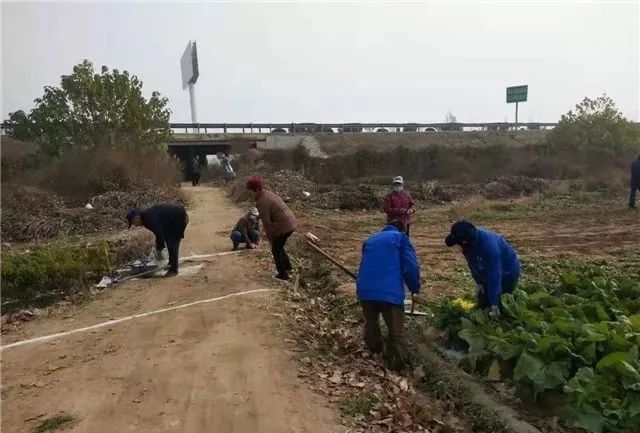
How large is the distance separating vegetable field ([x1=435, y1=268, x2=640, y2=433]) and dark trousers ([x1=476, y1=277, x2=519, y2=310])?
126 millimetres

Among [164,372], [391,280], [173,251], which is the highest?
[391,280]

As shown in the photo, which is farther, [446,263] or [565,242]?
[565,242]

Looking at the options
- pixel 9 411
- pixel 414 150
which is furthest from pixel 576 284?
pixel 414 150

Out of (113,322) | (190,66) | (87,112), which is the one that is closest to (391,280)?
(113,322)

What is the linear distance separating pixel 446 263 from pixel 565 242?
13.1 feet

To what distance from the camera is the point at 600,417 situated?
152 inches

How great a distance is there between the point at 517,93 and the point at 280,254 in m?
42.9

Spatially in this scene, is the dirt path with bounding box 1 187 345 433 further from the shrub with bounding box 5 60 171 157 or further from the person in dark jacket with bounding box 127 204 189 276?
the shrub with bounding box 5 60 171 157

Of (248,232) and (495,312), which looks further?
(248,232)

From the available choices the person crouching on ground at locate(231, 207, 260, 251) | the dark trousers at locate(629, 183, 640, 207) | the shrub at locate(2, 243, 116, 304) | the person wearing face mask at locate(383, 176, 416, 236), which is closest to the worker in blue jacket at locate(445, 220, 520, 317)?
the person wearing face mask at locate(383, 176, 416, 236)

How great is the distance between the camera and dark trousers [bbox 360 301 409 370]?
5066mm

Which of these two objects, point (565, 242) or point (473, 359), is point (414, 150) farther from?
point (473, 359)

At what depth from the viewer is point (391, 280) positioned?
500cm

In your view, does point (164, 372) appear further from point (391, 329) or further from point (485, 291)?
point (485, 291)
